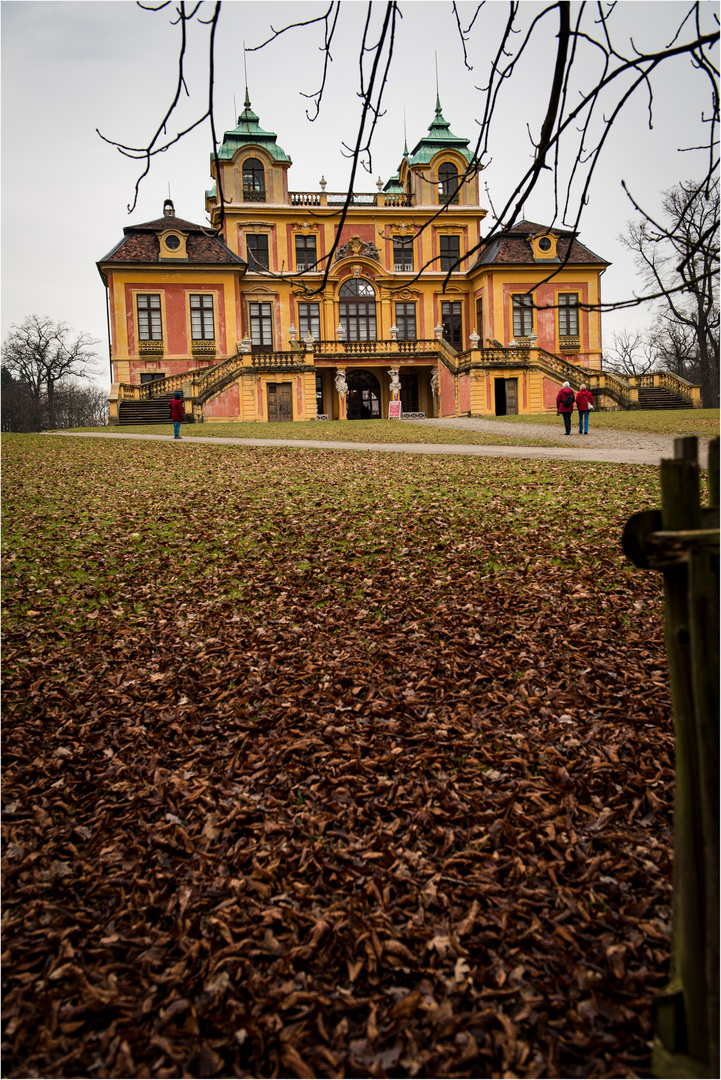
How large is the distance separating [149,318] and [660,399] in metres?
24.4

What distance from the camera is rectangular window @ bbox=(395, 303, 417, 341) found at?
40500mm

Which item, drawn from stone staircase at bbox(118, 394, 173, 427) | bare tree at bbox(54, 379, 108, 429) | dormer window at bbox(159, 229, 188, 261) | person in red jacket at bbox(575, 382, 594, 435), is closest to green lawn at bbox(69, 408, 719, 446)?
stone staircase at bbox(118, 394, 173, 427)

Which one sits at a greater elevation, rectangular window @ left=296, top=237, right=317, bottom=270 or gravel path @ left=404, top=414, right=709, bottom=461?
rectangular window @ left=296, top=237, right=317, bottom=270

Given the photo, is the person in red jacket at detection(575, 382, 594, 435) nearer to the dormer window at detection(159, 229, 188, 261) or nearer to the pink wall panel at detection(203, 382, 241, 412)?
the pink wall panel at detection(203, 382, 241, 412)

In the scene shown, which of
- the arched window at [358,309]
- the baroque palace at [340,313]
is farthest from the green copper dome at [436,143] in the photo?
the arched window at [358,309]

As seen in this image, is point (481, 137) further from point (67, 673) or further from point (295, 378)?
point (295, 378)

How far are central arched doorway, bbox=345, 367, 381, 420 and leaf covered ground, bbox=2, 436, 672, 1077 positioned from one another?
112ft

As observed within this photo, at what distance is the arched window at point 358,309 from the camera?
130 ft

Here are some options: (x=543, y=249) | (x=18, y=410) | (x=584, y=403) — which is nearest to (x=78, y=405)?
(x=18, y=410)

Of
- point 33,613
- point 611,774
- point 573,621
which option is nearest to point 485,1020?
point 611,774

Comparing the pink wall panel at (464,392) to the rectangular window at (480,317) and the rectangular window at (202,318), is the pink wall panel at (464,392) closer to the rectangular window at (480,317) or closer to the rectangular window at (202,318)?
the rectangular window at (480,317)

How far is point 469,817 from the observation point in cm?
339

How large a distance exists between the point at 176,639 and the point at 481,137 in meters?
4.03

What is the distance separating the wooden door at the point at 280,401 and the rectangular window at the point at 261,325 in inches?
269
